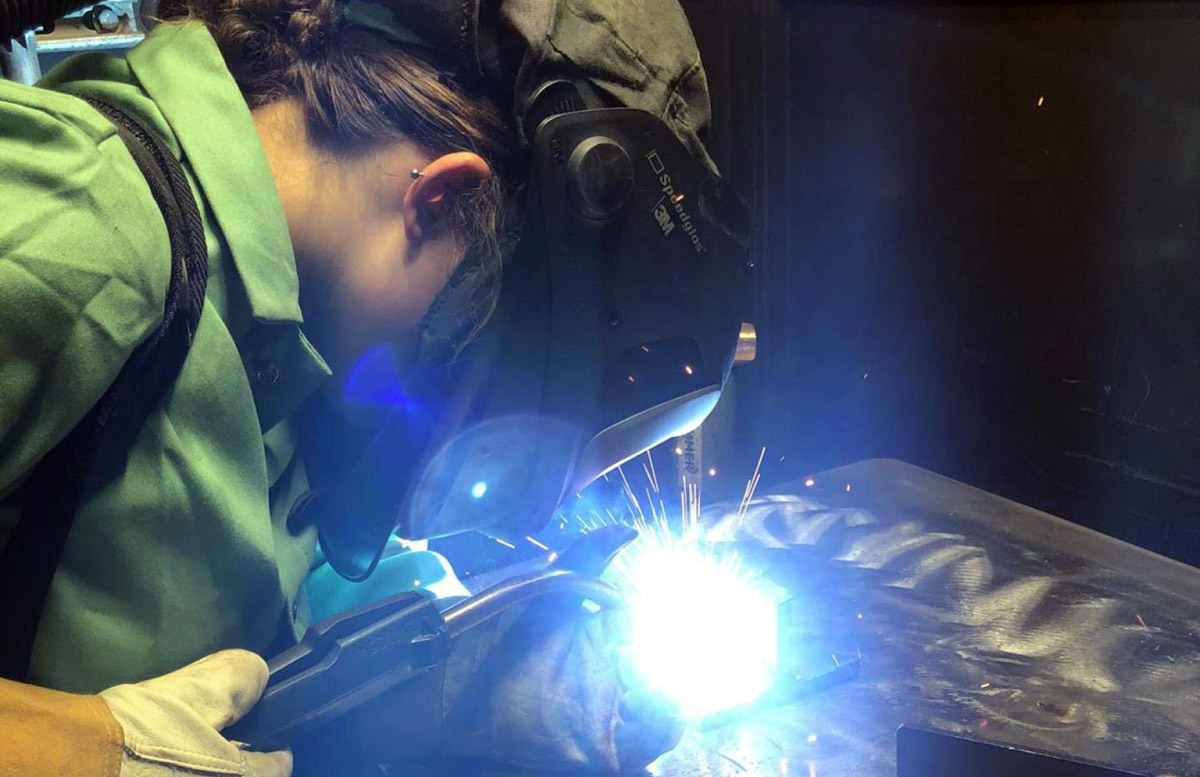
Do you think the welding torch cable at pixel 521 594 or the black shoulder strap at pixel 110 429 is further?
the welding torch cable at pixel 521 594

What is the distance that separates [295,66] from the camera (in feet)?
3.39

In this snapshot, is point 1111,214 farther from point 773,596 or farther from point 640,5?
point 640,5

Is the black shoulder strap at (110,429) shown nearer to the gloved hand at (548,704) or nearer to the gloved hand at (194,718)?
the gloved hand at (194,718)

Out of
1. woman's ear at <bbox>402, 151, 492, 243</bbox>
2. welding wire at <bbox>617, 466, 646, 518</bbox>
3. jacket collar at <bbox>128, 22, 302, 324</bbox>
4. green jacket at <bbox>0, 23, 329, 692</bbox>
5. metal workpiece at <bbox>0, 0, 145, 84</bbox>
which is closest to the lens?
green jacket at <bbox>0, 23, 329, 692</bbox>

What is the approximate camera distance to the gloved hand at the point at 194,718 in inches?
30.3

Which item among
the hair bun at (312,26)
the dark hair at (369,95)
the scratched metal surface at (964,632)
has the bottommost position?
the scratched metal surface at (964,632)

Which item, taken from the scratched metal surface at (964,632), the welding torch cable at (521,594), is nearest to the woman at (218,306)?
the welding torch cable at (521,594)

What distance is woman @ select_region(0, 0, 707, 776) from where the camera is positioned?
2.38 ft

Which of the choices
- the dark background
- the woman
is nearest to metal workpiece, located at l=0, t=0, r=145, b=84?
the woman

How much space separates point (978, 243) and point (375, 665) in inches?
73.1

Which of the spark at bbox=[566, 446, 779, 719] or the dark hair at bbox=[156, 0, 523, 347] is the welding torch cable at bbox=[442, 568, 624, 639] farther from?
the dark hair at bbox=[156, 0, 523, 347]

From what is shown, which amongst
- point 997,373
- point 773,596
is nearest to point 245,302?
point 773,596

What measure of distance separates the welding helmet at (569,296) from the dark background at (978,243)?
1.32 metres

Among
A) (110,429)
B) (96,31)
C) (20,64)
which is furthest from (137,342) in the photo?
(96,31)
